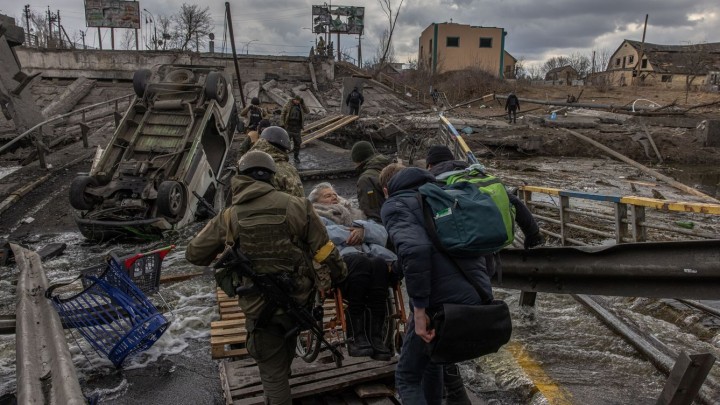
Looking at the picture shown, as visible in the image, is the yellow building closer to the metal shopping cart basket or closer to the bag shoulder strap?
the metal shopping cart basket

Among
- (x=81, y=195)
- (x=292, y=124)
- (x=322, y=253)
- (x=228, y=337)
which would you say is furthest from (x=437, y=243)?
(x=292, y=124)

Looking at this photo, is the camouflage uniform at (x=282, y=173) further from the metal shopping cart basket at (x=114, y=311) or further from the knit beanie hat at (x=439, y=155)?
the knit beanie hat at (x=439, y=155)

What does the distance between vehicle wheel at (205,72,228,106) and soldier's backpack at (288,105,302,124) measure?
2.80 metres

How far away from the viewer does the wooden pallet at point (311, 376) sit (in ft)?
11.6

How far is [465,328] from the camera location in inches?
106

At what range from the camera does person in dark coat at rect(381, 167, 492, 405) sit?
2682 mm

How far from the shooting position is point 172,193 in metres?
8.05

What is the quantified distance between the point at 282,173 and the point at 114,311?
199 cm

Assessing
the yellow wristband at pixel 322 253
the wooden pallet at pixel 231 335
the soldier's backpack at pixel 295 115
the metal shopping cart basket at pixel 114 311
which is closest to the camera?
the yellow wristband at pixel 322 253

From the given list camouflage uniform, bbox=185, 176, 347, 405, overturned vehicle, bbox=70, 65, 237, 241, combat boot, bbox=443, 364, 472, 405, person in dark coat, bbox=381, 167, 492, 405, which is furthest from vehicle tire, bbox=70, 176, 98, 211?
combat boot, bbox=443, 364, 472, 405

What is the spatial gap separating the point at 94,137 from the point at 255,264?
46.5 feet

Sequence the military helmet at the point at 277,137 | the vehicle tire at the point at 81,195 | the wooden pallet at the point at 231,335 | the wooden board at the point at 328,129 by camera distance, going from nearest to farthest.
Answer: the wooden pallet at the point at 231,335, the military helmet at the point at 277,137, the vehicle tire at the point at 81,195, the wooden board at the point at 328,129

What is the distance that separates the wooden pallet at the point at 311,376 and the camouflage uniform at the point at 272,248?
0.93 feet

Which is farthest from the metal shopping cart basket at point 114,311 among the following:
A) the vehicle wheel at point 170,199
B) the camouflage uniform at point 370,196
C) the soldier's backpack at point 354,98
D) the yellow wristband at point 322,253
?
the soldier's backpack at point 354,98
